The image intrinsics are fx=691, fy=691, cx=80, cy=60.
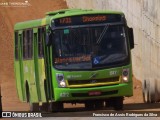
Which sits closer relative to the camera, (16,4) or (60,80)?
(60,80)

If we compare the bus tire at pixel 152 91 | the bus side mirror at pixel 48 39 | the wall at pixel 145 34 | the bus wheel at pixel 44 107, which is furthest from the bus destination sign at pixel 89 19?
the wall at pixel 145 34

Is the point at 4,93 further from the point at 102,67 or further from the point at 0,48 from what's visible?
the point at 102,67

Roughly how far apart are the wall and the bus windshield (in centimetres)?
738

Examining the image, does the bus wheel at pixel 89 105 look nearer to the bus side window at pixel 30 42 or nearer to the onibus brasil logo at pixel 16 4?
the bus side window at pixel 30 42

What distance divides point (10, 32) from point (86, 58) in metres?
29.4

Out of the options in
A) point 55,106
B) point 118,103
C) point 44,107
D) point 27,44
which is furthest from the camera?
point 44,107

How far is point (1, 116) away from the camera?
18.9 meters

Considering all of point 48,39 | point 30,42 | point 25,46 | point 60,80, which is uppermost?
point 48,39

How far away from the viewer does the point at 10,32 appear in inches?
1935

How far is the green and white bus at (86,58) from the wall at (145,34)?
7.28m

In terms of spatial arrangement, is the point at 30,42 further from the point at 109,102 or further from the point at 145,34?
the point at 145,34

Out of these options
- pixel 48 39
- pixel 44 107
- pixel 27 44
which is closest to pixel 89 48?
pixel 48 39

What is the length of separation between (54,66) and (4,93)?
1572 centimetres

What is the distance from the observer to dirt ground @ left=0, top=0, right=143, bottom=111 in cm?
3491
